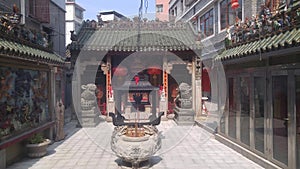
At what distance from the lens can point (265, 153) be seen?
6371 millimetres

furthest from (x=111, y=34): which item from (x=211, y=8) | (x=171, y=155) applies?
(x=171, y=155)

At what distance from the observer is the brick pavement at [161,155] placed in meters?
6.73

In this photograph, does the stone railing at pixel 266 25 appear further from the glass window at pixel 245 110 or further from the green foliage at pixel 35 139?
the green foliage at pixel 35 139

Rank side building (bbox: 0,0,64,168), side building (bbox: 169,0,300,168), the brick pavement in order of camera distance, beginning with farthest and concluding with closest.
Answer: the brick pavement
side building (bbox: 0,0,64,168)
side building (bbox: 169,0,300,168)

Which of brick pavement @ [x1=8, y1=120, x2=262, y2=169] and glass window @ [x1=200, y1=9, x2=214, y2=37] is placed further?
glass window @ [x1=200, y1=9, x2=214, y2=37]

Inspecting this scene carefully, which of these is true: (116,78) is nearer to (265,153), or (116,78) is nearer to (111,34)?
(111,34)

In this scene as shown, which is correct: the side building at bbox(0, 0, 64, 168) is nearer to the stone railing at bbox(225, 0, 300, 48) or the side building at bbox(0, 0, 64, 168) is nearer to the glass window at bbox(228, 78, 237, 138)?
the stone railing at bbox(225, 0, 300, 48)

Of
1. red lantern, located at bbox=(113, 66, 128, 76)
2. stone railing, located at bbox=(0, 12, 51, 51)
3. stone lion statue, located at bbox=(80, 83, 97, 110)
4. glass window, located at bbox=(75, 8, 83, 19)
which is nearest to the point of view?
stone railing, located at bbox=(0, 12, 51, 51)

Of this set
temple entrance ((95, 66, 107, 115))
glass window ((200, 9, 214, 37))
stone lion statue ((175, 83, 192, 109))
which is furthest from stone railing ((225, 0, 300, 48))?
temple entrance ((95, 66, 107, 115))

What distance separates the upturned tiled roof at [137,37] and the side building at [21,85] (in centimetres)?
431

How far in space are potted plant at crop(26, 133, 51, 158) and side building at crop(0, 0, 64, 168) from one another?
0.60ft

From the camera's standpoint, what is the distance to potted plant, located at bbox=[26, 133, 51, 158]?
7362mm

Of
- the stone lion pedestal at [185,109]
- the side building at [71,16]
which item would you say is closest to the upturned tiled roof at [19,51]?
the stone lion pedestal at [185,109]

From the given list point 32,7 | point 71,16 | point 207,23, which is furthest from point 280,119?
point 71,16
